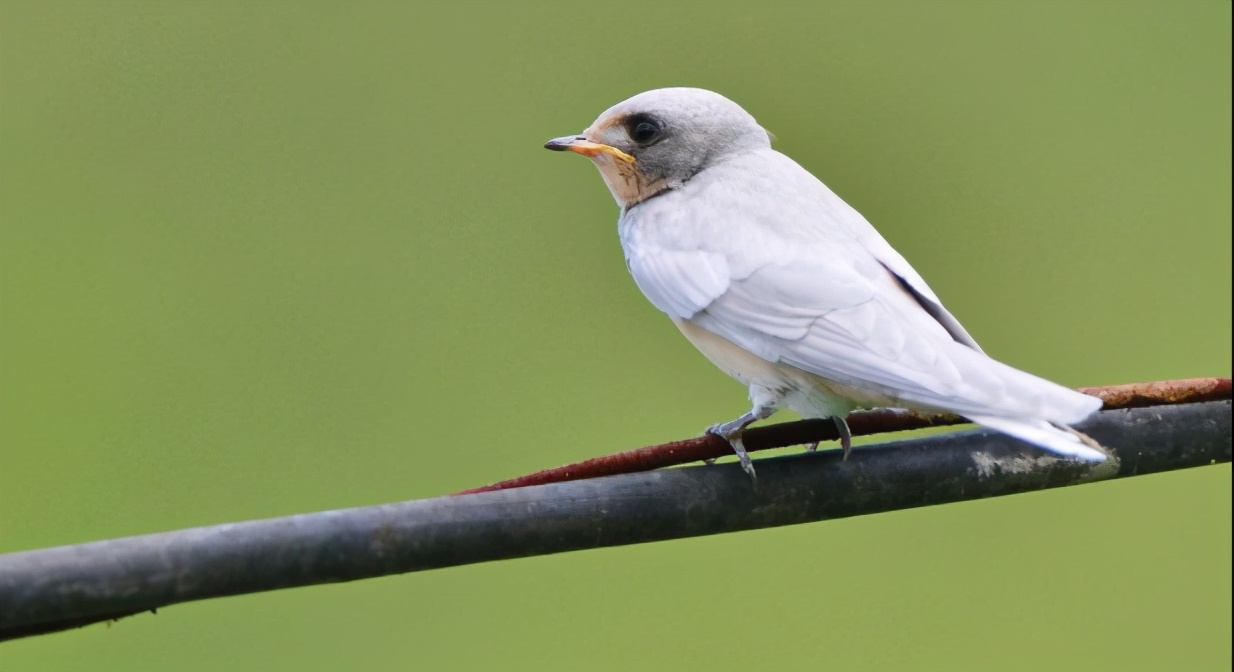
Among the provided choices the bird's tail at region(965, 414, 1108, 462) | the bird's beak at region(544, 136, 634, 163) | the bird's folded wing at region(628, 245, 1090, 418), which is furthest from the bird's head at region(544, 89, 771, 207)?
the bird's tail at region(965, 414, 1108, 462)

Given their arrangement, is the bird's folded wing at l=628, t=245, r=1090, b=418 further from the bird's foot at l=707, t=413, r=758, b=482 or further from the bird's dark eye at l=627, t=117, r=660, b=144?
the bird's dark eye at l=627, t=117, r=660, b=144

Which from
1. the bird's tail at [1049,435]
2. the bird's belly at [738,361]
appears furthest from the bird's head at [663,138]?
the bird's tail at [1049,435]

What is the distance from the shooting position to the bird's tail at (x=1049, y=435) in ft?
3.94

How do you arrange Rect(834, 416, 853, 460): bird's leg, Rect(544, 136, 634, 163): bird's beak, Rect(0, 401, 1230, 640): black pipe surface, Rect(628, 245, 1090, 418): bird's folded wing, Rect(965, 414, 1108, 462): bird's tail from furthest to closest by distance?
Rect(544, 136, 634, 163): bird's beak, Rect(834, 416, 853, 460): bird's leg, Rect(628, 245, 1090, 418): bird's folded wing, Rect(965, 414, 1108, 462): bird's tail, Rect(0, 401, 1230, 640): black pipe surface

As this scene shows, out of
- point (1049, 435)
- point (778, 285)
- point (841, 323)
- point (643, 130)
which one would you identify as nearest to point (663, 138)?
point (643, 130)

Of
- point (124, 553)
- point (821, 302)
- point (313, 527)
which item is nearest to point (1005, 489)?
point (821, 302)

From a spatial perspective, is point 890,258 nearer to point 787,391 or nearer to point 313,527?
point 787,391

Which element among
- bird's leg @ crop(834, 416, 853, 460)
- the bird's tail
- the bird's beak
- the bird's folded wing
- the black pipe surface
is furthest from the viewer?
the bird's beak

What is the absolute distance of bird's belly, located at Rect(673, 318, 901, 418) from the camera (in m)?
1.50

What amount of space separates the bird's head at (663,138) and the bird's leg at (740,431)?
1.44 feet

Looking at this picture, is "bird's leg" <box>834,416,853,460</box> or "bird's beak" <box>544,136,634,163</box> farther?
"bird's beak" <box>544,136,634,163</box>

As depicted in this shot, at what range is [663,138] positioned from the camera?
73.4 inches

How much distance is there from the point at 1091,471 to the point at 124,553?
0.98 m

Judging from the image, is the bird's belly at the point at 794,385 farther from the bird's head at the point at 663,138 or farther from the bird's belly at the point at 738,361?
the bird's head at the point at 663,138
